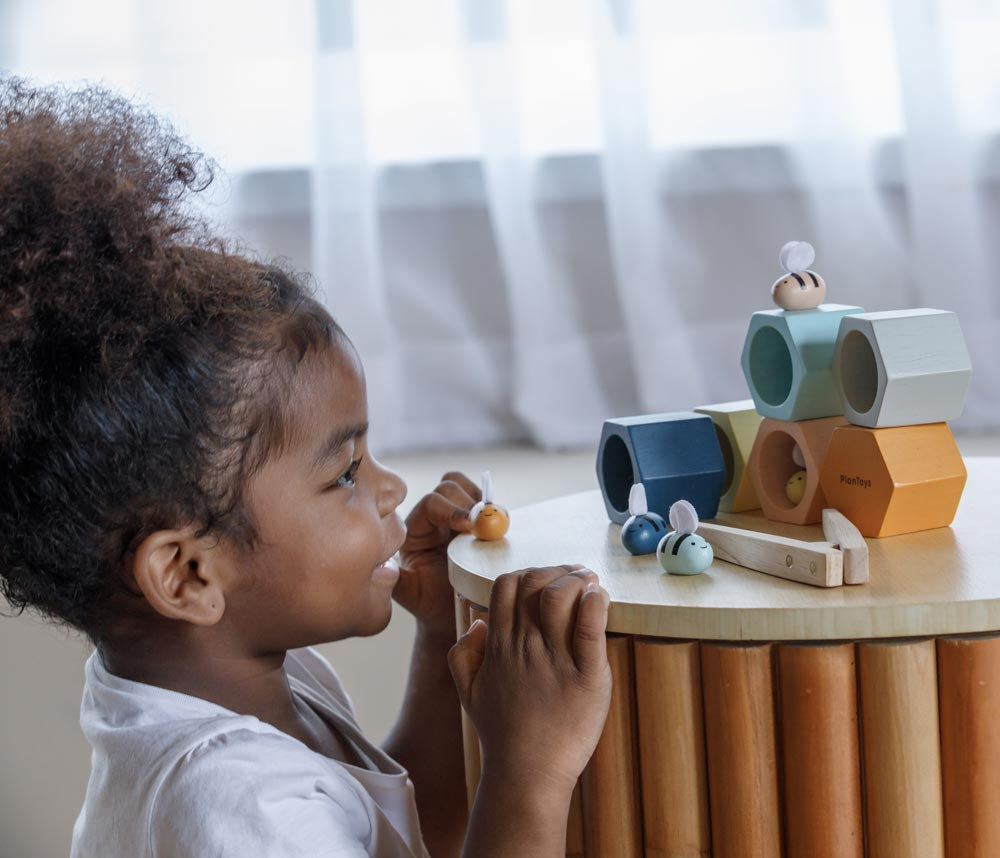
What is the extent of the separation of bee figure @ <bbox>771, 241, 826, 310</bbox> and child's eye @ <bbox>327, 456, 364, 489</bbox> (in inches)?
12.7

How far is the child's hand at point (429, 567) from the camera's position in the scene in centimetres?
105

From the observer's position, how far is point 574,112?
1.78 meters

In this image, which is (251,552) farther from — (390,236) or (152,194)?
(390,236)

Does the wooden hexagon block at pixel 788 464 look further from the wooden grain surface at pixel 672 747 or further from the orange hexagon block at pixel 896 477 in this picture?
the wooden grain surface at pixel 672 747

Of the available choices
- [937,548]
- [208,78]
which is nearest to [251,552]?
[937,548]

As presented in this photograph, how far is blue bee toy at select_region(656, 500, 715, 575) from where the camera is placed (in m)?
0.79

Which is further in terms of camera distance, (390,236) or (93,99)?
(390,236)

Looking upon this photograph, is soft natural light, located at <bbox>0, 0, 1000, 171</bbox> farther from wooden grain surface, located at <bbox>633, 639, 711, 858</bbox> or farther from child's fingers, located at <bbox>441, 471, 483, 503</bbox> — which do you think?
wooden grain surface, located at <bbox>633, 639, 711, 858</bbox>

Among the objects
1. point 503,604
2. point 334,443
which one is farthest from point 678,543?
point 334,443

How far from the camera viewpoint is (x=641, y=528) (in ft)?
2.81

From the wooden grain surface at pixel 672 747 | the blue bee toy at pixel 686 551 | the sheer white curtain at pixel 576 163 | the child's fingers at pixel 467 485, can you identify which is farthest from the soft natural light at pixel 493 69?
the wooden grain surface at pixel 672 747

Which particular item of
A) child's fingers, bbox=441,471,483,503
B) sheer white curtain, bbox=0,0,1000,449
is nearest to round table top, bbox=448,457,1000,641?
child's fingers, bbox=441,471,483,503

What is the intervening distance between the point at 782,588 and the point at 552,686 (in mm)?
148

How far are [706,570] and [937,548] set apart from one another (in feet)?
0.50
